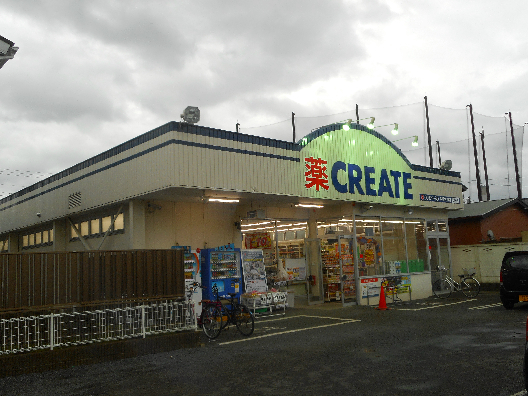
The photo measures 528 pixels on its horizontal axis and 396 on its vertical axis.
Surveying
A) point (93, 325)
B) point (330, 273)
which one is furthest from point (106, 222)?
point (330, 273)

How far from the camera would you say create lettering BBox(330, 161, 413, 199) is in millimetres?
16516

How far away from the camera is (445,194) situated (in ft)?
71.7

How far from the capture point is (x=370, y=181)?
58.0 feet

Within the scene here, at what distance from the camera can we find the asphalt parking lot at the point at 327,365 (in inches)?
268

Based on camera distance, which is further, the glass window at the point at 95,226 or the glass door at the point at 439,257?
the glass door at the point at 439,257

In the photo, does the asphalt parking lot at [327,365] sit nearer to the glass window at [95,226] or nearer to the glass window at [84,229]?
the glass window at [95,226]

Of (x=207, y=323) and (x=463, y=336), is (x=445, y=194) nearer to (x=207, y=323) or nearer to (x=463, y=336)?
(x=463, y=336)

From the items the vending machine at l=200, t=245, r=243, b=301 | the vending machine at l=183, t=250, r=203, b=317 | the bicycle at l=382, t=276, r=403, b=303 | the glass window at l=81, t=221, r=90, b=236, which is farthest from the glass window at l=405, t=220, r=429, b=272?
the glass window at l=81, t=221, r=90, b=236

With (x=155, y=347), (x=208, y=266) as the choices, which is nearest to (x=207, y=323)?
(x=155, y=347)

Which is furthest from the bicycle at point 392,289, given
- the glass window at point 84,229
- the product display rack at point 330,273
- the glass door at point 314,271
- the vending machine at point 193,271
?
the glass window at point 84,229

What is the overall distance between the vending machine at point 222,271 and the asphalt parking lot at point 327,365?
204 cm

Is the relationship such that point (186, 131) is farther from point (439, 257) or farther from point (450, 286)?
point (439, 257)

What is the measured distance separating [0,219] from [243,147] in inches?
712

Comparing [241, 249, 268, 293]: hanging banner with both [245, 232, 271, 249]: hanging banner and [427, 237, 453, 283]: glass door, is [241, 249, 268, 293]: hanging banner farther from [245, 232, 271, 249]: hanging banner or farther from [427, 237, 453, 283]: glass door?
[427, 237, 453, 283]: glass door
